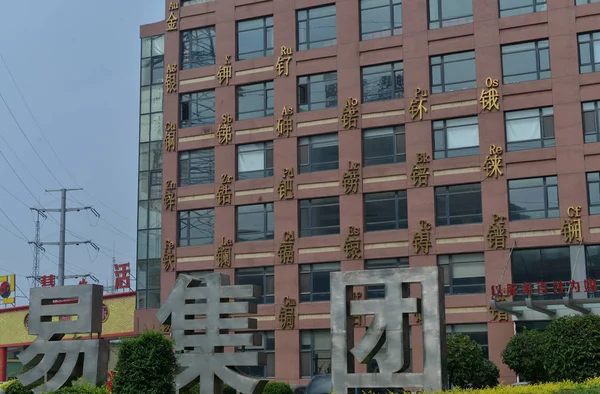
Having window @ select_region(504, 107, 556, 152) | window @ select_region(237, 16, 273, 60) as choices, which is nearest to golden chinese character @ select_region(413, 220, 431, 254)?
window @ select_region(504, 107, 556, 152)

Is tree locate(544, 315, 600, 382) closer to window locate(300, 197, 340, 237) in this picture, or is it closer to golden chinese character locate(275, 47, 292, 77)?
window locate(300, 197, 340, 237)

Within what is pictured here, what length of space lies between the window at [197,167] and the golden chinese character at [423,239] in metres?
10.6

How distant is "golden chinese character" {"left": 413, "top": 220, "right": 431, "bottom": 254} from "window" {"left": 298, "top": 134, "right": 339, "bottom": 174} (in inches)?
195

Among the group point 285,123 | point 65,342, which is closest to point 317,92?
point 285,123

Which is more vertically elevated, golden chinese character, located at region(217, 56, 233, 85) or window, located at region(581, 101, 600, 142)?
golden chinese character, located at region(217, 56, 233, 85)

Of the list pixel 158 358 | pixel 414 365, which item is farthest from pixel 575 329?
pixel 414 365

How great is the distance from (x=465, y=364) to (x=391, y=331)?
10075 millimetres

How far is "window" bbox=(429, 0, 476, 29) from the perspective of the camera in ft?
125

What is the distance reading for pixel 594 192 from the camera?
35156 millimetres

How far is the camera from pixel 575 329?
79.5ft

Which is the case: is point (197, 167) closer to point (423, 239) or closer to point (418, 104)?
point (418, 104)

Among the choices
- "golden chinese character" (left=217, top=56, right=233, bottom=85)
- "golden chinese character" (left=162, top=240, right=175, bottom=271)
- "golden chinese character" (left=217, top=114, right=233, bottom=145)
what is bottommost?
"golden chinese character" (left=162, top=240, right=175, bottom=271)

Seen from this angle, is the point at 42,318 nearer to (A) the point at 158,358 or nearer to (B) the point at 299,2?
(A) the point at 158,358

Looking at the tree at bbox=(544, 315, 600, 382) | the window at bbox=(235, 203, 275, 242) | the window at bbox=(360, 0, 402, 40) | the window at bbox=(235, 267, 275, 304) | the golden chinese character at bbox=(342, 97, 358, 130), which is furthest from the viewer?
the window at bbox=(235, 203, 275, 242)
